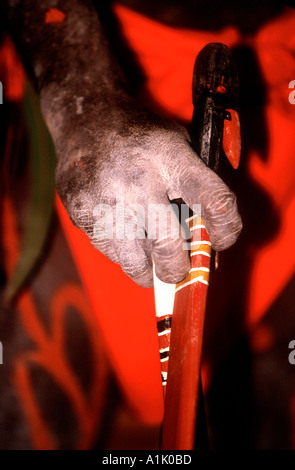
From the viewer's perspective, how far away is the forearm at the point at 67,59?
0.60 metres

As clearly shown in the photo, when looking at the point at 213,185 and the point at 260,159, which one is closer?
the point at 213,185

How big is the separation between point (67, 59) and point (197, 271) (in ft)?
1.77

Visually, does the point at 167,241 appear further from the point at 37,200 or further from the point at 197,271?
the point at 37,200

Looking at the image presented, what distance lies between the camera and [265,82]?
874mm

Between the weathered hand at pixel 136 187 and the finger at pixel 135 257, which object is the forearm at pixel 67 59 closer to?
the weathered hand at pixel 136 187

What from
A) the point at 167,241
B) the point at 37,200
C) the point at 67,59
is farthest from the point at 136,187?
the point at 37,200

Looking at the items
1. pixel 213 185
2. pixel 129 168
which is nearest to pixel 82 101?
pixel 129 168

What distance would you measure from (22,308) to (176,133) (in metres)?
0.77

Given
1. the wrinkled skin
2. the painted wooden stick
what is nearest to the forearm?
the wrinkled skin

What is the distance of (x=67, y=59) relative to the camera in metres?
0.65

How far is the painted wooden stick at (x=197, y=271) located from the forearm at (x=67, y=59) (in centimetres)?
17

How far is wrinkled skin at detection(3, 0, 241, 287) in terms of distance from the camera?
44 centimetres

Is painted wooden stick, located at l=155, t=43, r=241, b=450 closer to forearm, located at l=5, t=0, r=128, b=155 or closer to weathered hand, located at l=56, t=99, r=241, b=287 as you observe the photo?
weathered hand, located at l=56, t=99, r=241, b=287

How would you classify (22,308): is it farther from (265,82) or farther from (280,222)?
(265,82)
